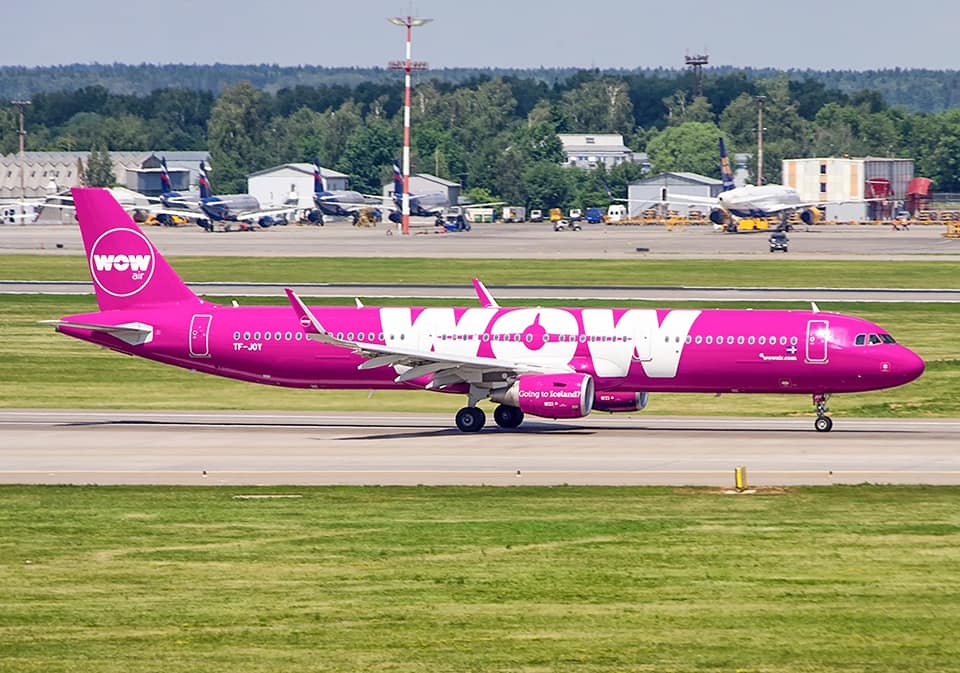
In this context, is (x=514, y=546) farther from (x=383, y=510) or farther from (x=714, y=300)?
(x=714, y=300)

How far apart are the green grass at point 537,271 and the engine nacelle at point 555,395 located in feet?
180

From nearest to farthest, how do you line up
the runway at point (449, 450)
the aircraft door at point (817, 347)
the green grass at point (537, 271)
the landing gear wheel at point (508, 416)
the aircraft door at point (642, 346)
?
the runway at point (449, 450)
the aircraft door at point (817, 347)
the aircraft door at point (642, 346)
the landing gear wheel at point (508, 416)
the green grass at point (537, 271)

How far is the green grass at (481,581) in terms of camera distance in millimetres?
24016

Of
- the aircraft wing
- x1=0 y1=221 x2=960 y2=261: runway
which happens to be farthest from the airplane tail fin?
x1=0 y1=221 x2=960 y2=261: runway

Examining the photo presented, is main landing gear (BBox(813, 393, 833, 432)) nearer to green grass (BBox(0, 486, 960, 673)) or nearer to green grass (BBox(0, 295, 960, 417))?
green grass (BBox(0, 295, 960, 417))

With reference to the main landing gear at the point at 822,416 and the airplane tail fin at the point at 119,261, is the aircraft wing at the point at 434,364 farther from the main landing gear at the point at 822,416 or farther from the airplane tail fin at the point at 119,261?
the main landing gear at the point at 822,416

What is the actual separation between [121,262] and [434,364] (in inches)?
512

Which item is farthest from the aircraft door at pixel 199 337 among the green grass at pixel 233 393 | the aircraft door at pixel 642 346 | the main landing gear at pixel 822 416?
the main landing gear at pixel 822 416

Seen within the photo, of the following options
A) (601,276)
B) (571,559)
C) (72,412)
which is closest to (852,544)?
(571,559)

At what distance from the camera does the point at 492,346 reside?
54781mm

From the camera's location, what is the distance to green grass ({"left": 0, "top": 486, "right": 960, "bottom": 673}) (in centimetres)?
2402

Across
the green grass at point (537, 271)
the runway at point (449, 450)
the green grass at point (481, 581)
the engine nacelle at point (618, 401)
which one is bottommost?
the runway at point (449, 450)

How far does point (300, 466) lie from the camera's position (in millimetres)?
45250

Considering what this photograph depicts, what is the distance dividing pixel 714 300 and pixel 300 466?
5085 cm
